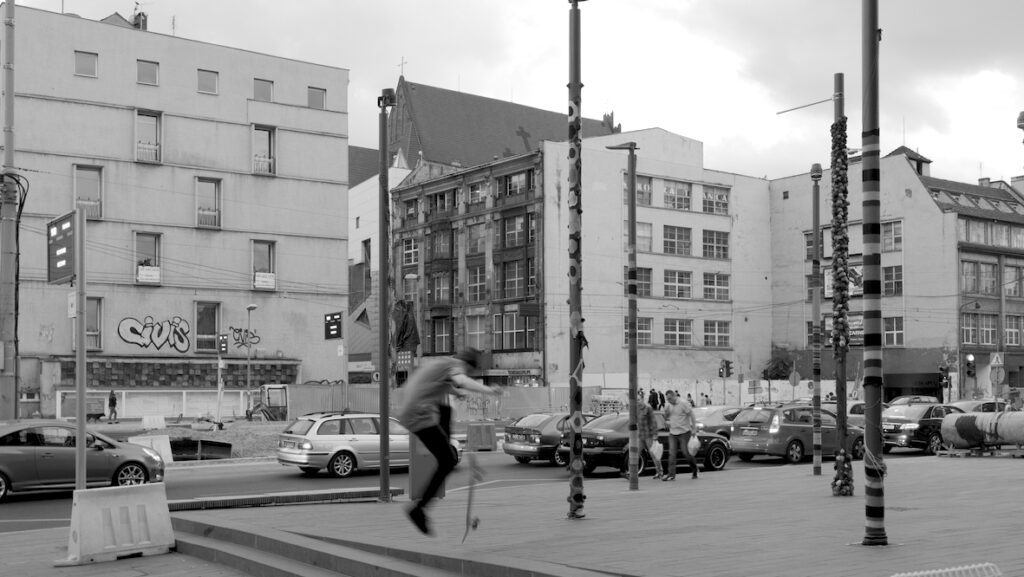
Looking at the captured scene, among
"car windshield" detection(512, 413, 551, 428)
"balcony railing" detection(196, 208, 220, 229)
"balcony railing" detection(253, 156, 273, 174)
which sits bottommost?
"car windshield" detection(512, 413, 551, 428)

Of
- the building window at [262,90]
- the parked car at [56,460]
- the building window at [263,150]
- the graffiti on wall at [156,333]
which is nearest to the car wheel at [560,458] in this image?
the parked car at [56,460]

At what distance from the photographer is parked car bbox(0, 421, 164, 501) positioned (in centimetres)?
2117

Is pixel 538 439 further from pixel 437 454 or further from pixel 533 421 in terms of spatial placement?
pixel 437 454

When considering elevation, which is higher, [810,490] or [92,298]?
[92,298]

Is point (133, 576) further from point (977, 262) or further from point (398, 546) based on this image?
point (977, 262)

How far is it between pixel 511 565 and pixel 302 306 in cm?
5075

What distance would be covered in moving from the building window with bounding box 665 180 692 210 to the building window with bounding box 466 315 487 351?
14.8 metres

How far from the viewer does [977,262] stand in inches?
2933

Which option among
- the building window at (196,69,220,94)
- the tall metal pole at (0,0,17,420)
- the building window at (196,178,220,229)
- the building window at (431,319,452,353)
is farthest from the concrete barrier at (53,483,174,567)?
the building window at (431,319,452,353)

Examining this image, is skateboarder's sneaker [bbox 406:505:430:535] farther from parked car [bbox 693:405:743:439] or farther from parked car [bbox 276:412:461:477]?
parked car [bbox 693:405:743:439]

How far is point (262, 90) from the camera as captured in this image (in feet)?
189

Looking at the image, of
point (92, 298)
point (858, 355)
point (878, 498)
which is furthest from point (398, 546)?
point (858, 355)

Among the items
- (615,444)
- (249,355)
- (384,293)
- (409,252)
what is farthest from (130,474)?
(409,252)

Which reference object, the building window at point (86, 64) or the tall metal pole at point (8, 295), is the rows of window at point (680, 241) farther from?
the tall metal pole at point (8, 295)
